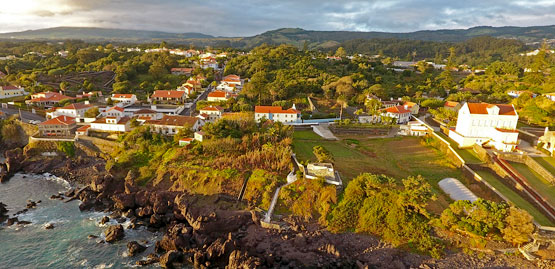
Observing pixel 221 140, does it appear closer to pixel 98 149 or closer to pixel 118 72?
pixel 98 149

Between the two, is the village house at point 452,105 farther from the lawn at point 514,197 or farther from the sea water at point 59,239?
the sea water at point 59,239

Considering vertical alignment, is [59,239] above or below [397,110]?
below

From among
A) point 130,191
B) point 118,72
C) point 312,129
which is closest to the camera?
point 130,191

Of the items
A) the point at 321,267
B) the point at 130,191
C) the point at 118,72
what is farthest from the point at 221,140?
the point at 118,72

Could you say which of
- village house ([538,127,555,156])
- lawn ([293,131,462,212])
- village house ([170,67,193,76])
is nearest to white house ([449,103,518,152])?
village house ([538,127,555,156])

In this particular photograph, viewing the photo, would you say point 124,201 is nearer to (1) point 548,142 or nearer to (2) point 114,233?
(2) point 114,233

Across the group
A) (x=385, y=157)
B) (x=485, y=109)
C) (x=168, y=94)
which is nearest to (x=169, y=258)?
(x=385, y=157)
